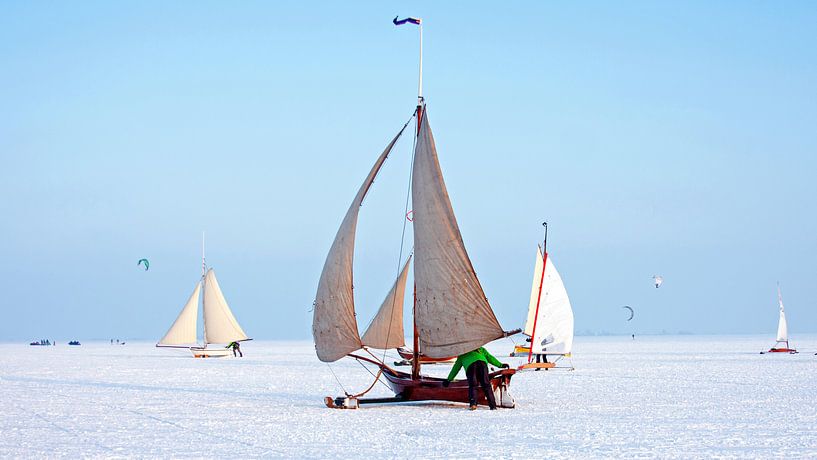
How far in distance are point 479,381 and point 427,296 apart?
5.80ft

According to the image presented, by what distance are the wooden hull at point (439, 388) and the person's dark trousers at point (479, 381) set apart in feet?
0.85

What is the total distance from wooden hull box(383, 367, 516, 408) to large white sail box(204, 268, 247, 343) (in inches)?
1455

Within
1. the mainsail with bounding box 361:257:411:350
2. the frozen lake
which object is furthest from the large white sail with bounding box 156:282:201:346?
the frozen lake

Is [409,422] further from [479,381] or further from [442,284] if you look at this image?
[442,284]

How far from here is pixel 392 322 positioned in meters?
31.3

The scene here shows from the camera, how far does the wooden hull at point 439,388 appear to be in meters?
18.2

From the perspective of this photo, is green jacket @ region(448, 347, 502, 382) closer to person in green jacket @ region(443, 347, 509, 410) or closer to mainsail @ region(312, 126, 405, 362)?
person in green jacket @ region(443, 347, 509, 410)

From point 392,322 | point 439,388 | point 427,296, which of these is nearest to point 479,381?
point 439,388

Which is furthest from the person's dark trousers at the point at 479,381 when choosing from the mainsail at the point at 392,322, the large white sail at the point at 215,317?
the large white sail at the point at 215,317

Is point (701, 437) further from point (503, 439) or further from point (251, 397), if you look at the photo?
point (251, 397)

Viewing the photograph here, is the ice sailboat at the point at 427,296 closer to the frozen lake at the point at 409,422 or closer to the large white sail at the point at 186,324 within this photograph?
the frozen lake at the point at 409,422

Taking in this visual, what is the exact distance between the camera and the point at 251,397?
2172 centimetres

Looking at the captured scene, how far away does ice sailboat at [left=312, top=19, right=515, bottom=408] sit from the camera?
18141mm

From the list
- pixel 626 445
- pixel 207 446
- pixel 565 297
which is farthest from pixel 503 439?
pixel 565 297
